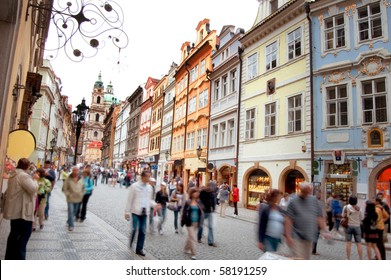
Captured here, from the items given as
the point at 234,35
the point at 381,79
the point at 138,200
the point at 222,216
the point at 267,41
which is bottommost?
the point at 222,216

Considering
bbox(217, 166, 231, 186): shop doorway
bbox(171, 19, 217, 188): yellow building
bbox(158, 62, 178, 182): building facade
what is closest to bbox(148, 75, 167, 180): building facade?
bbox(158, 62, 178, 182): building facade

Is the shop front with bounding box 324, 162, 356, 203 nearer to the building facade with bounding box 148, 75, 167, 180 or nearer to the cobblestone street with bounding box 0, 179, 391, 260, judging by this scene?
the cobblestone street with bounding box 0, 179, 391, 260

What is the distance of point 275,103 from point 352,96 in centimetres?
320

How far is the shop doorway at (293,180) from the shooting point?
11.3 metres

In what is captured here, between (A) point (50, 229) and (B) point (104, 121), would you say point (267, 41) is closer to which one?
(B) point (104, 121)

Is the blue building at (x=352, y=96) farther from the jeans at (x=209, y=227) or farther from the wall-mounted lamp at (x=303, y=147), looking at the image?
the jeans at (x=209, y=227)

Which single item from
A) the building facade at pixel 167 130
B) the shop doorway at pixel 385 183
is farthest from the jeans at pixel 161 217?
the building facade at pixel 167 130

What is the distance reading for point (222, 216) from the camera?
442 inches

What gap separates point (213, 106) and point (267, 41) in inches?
192

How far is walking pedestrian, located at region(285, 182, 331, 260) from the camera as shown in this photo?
371 cm

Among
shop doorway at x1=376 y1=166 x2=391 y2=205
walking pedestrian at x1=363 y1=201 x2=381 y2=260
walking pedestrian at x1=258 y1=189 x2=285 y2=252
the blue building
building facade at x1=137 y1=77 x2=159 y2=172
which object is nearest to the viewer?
walking pedestrian at x1=258 y1=189 x2=285 y2=252

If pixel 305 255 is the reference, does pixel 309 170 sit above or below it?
above

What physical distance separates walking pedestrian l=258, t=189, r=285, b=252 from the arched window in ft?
21.9
